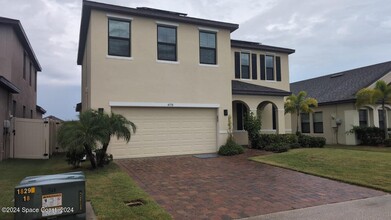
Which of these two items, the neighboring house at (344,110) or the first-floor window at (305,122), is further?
the first-floor window at (305,122)

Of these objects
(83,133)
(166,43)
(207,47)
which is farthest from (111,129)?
(207,47)

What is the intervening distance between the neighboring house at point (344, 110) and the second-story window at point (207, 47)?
10.4m

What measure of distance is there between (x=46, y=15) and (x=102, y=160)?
9.23 m

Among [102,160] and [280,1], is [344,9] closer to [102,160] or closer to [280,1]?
[280,1]

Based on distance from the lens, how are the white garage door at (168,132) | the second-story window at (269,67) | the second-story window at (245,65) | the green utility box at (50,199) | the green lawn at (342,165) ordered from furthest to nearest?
the second-story window at (269,67) → the second-story window at (245,65) → the white garage door at (168,132) → the green lawn at (342,165) → the green utility box at (50,199)

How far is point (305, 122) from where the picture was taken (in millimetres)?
22719

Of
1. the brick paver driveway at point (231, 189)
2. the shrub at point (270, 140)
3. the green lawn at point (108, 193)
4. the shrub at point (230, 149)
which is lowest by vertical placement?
the brick paver driveway at point (231, 189)

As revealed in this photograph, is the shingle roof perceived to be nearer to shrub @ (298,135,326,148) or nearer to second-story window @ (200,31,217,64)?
second-story window @ (200,31,217,64)

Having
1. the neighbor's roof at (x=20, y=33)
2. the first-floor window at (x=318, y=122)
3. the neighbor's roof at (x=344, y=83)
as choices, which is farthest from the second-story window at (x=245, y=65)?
the neighbor's roof at (x=20, y=33)

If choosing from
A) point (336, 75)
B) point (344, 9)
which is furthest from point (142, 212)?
point (336, 75)

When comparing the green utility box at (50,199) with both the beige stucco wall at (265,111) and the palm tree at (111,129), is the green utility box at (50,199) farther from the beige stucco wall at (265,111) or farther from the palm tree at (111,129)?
the beige stucco wall at (265,111)

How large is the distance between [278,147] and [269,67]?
23.0 feet

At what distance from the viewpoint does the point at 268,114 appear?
1836 centimetres

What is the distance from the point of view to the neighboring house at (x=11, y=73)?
39.4 ft
